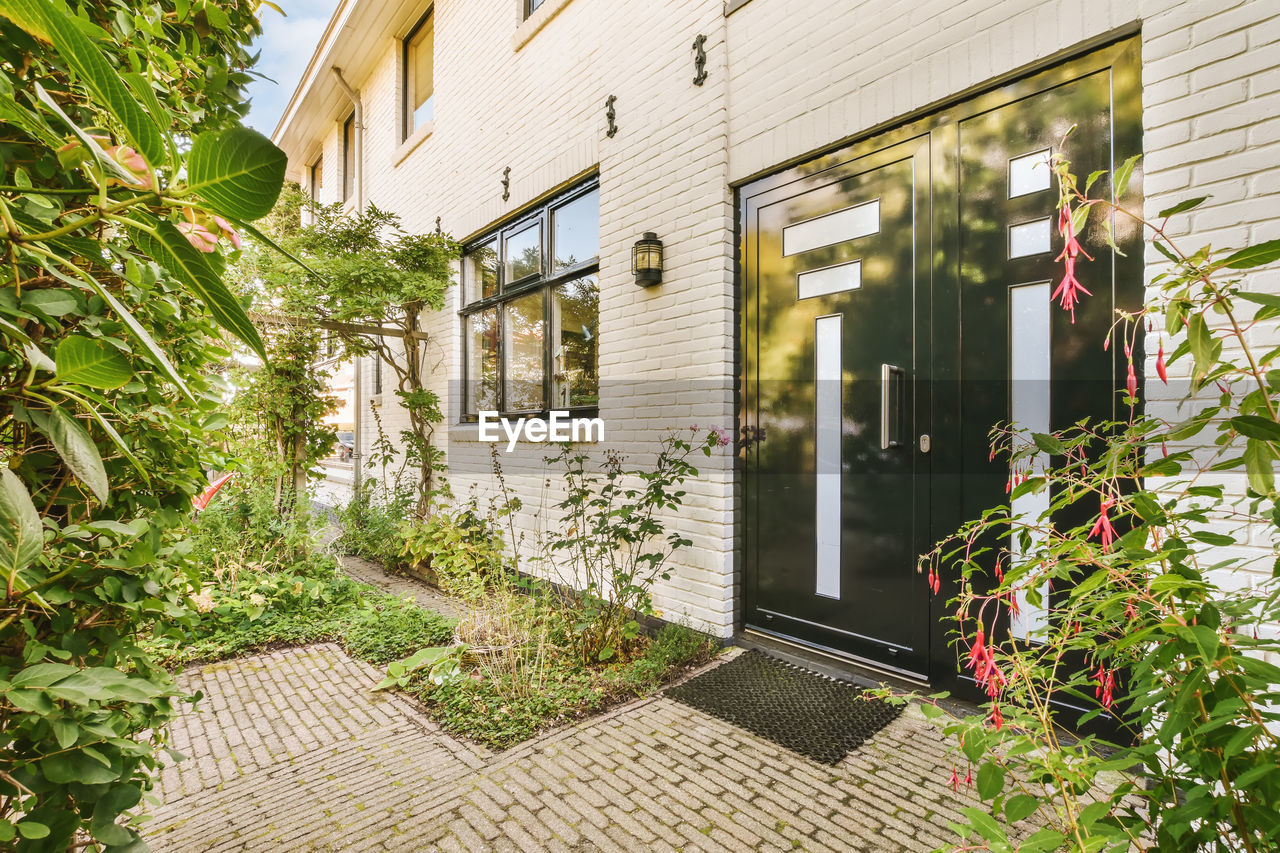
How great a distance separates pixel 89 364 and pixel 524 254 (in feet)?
16.1

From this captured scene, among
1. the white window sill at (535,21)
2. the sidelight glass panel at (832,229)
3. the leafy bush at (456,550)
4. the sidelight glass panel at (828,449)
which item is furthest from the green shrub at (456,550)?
the white window sill at (535,21)

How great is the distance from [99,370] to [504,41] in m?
5.81

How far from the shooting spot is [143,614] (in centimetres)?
109

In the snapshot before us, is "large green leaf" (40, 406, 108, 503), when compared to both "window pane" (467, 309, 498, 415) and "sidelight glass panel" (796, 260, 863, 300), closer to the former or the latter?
"sidelight glass panel" (796, 260, 863, 300)

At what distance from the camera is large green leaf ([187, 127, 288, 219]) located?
1.24 ft

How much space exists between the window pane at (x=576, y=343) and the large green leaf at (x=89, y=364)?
3.76 meters

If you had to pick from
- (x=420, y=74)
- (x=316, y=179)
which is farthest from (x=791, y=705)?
(x=316, y=179)

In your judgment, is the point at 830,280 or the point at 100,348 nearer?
the point at 100,348

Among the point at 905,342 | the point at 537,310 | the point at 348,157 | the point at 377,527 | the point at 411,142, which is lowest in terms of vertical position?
the point at 377,527

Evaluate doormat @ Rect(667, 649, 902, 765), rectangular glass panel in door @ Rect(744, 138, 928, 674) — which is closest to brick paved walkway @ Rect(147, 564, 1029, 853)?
doormat @ Rect(667, 649, 902, 765)

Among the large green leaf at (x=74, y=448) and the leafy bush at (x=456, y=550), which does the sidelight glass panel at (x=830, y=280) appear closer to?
the leafy bush at (x=456, y=550)

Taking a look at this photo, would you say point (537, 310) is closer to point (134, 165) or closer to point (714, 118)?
point (714, 118)

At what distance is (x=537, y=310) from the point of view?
501cm

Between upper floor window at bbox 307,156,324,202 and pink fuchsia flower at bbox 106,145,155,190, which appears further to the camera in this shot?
upper floor window at bbox 307,156,324,202
